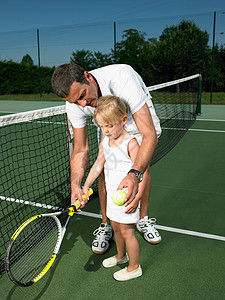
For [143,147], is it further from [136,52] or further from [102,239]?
[136,52]

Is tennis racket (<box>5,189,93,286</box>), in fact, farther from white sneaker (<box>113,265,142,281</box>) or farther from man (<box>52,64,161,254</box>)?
white sneaker (<box>113,265,142,281</box>)

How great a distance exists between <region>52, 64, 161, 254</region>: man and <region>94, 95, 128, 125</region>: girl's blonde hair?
0.15 m

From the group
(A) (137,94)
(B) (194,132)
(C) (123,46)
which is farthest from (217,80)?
(A) (137,94)

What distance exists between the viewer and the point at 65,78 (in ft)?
6.11

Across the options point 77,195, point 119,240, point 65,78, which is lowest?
point 119,240

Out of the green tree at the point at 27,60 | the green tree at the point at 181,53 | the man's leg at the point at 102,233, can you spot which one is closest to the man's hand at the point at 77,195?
the man's leg at the point at 102,233

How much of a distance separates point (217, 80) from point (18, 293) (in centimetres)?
1397

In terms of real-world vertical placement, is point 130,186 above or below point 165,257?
above

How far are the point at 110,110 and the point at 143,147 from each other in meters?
0.32

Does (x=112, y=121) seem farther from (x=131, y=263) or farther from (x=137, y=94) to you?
(x=131, y=263)

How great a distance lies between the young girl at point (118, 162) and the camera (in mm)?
1888

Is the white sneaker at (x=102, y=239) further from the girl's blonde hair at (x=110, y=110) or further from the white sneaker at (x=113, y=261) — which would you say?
the girl's blonde hair at (x=110, y=110)

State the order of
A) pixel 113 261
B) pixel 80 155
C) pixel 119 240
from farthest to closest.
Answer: pixel 80 155 → pixel 113 261 → pixel 119 240

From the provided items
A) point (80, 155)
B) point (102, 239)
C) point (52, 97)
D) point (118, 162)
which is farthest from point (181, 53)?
point (118, 162)
